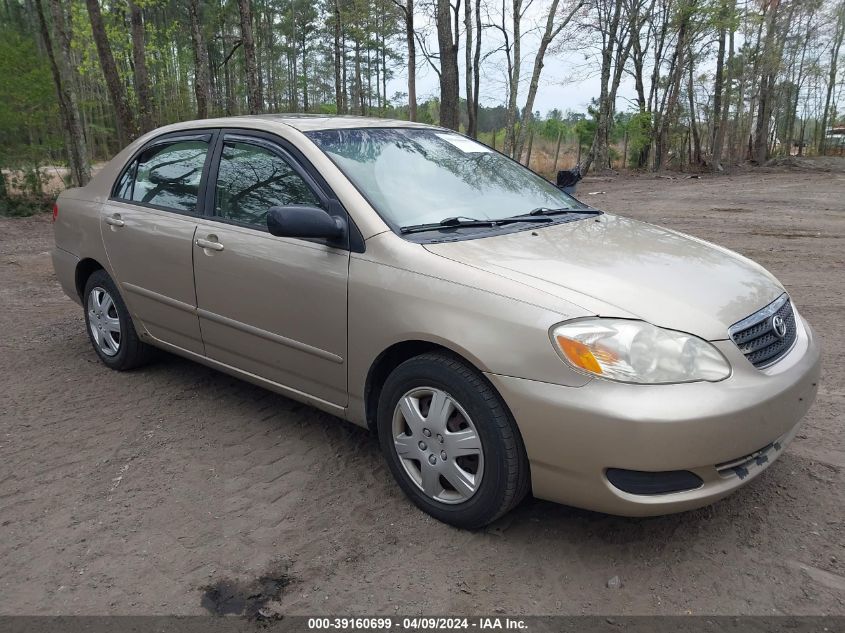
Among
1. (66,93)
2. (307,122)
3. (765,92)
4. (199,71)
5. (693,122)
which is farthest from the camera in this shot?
(693,122)

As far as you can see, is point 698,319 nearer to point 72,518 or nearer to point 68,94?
point 72,518

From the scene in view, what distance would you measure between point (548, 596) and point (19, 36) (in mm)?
15896

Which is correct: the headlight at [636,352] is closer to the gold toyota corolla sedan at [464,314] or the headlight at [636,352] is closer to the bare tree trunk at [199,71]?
the gold toyota corolla sedan at [464,314]

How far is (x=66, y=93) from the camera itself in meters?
12.8

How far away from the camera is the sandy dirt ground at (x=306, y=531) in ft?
7.91

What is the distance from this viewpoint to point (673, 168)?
93.2ft

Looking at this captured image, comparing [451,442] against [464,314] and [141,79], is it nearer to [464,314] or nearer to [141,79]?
[464,314]

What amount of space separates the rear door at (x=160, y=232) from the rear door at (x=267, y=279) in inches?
5.8

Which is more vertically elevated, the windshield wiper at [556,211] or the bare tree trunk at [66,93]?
the bare tree trunk at [66,93]

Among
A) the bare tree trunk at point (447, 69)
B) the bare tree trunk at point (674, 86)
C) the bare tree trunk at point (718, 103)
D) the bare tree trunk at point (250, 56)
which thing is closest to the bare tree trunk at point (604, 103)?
the bare tree trunk at point (674, 86)

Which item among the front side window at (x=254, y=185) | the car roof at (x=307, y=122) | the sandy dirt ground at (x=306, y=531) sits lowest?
the sandy dirt ground at (x=306, y=531)

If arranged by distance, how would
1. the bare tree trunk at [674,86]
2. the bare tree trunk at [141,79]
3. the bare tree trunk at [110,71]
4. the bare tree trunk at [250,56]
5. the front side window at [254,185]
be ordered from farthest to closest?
the bare tree trunk at [674,86] → the bare tree trunk at [250,56] → the bare tree trunk at [141,79] → the bare tree trunk at [110,71] → the front side window at [254,185]

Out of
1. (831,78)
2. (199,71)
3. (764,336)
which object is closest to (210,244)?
(764,336)

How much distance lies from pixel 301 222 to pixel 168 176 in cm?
173
